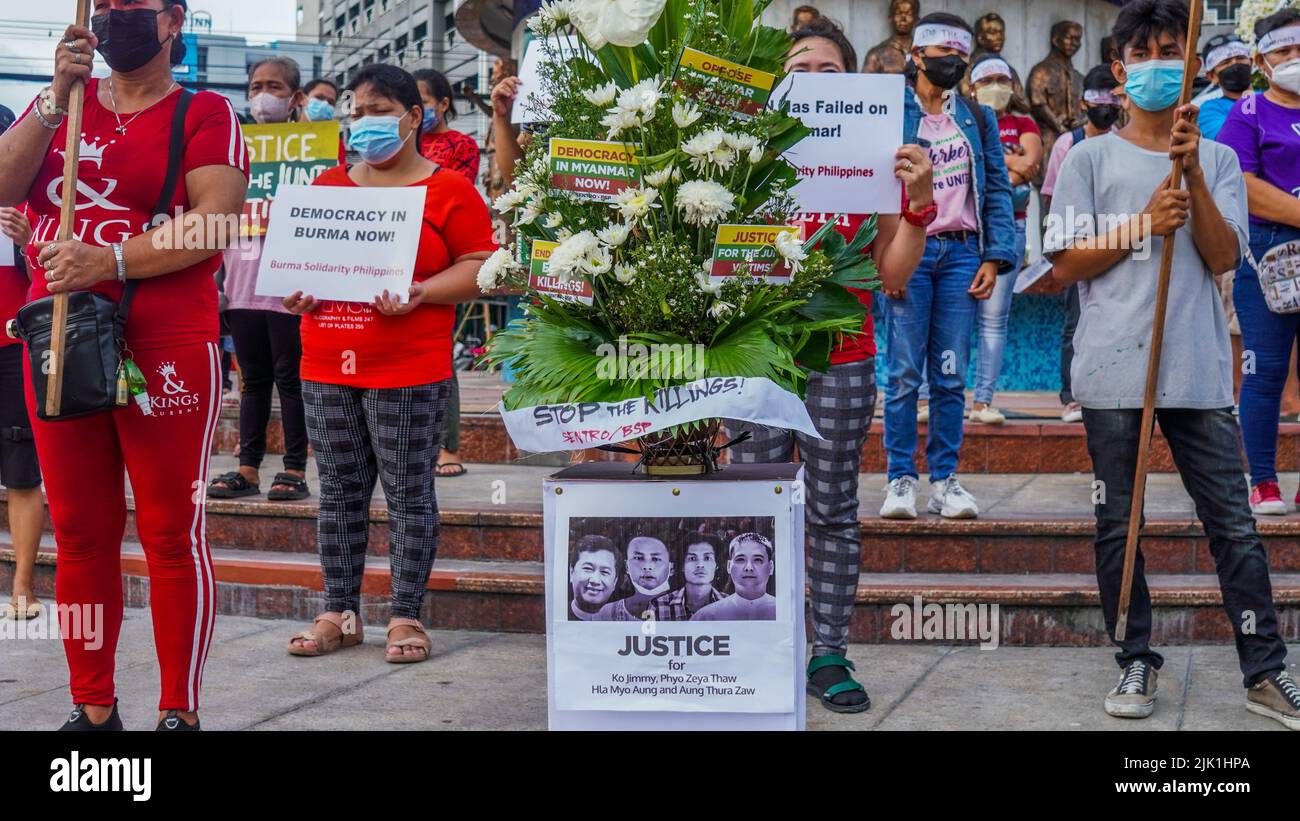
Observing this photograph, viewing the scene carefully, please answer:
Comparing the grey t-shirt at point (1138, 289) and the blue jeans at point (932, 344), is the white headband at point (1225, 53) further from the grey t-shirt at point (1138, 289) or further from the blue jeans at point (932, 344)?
the grey t-shirt at point (1138, 289)

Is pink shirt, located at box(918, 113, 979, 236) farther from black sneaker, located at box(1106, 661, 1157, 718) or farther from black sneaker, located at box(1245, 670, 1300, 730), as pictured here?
black sneaker, located at box(1245, 670, 1300, 730)

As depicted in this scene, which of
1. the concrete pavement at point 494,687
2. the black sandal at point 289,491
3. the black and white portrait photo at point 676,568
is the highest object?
the black and white portrait photo at point 676,568

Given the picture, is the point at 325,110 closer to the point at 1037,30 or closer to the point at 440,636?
the point at 440,636

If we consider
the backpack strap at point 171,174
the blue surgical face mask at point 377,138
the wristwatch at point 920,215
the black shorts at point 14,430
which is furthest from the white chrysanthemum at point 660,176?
the black shorts at point 14,430

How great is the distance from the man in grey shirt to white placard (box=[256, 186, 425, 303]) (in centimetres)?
224

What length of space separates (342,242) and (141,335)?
1345mm

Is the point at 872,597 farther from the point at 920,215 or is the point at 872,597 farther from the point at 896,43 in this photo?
the point at 896,43

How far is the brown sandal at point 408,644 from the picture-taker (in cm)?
508

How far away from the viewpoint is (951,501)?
5961mm

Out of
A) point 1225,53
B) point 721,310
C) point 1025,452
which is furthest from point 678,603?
point 1225,53

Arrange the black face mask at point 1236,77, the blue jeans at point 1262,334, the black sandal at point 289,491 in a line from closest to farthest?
the blue jeans at point 1262,334
the black sandal at point 289,491
the black face mask at point 1236,77

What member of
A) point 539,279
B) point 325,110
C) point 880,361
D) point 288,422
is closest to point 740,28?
point 539,279

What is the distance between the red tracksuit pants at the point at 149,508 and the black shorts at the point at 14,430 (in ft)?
6.40

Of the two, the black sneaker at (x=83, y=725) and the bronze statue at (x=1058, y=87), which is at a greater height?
the bronze statue at (x=1058, y=87)
